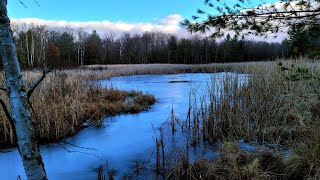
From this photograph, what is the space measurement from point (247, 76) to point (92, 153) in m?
4.67

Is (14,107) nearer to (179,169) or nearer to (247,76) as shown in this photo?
(179,169)

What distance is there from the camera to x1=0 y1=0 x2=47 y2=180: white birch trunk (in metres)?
1.63

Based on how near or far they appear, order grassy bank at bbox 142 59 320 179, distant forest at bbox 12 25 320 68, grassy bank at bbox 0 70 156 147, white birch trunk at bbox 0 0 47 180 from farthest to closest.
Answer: distant forest at bbox 12 25 320 68, grassy bank at bbox 0 70 156 147, grassy bank at bbox 142 59 320 179, white birch trunk at bbox 0 0 47 180

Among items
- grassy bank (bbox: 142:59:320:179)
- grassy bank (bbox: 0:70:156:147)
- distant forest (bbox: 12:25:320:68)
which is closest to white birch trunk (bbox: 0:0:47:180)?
grassy bank (bbox: 0:70:156:147)

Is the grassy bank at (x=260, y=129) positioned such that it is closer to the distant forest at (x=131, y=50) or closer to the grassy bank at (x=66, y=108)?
the grassy bank at (x=66, y=108)

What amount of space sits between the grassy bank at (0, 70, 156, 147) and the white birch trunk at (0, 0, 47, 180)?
1.67 meters

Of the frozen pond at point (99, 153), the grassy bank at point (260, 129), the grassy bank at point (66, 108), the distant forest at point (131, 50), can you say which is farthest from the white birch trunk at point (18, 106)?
the distant forest at point (131, 50)

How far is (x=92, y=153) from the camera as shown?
4988mm

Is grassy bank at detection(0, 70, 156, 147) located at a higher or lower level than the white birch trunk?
lower

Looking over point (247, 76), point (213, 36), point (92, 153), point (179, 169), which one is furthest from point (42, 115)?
point (247, 76)

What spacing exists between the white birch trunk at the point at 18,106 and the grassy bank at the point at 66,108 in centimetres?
167

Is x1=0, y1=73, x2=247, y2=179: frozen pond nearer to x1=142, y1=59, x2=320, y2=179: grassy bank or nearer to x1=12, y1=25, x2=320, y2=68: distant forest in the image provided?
x1=142, y1=59, x2=320, y2=179: grassy bank

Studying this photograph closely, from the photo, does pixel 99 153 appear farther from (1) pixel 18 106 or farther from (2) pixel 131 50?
(2) pixel 131 50

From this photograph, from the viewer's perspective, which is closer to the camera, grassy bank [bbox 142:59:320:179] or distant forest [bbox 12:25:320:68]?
grassy bank [bbox 142:59:320:179]
